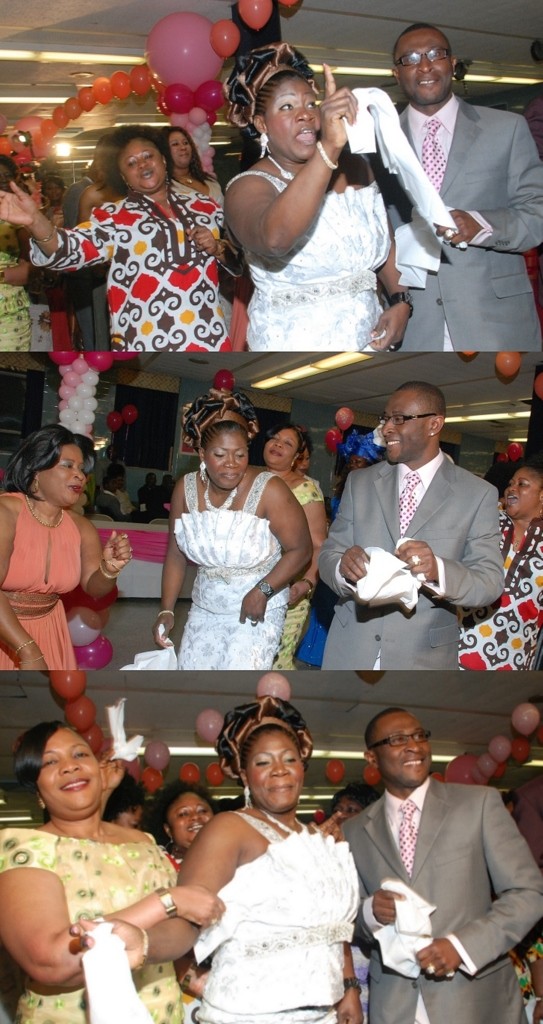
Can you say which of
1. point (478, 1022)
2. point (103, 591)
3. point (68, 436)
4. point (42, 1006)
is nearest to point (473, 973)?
point (478, 1022)

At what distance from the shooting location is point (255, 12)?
4.42 m

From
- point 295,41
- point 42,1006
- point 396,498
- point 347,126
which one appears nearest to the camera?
point 42,1006

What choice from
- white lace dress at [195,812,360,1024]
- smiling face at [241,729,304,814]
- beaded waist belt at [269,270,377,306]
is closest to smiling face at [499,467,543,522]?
beaded waist belt at [269,270,377,306]

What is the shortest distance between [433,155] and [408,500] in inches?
40.3

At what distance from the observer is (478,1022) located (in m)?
3.21

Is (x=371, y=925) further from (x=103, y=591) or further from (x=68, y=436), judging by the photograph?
(x=68, y=436)

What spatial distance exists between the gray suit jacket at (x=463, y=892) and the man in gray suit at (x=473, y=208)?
4.38ft

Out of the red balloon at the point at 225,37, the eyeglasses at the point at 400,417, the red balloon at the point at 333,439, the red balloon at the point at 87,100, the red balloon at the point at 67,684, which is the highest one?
the red balloon at the point at 225,37

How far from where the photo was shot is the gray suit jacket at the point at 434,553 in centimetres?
343

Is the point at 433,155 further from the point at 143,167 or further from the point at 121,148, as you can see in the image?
the point at 121,148

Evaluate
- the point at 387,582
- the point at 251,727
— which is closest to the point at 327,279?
the point at 387,582

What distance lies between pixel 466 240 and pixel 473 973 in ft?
6.39

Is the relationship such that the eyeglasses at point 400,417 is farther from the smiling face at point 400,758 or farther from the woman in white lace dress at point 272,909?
the woman in white lace dress at point 272,909

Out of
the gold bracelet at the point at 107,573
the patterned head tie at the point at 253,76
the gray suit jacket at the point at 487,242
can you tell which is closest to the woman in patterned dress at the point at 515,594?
the gray suit jacket at the point at 487,242
